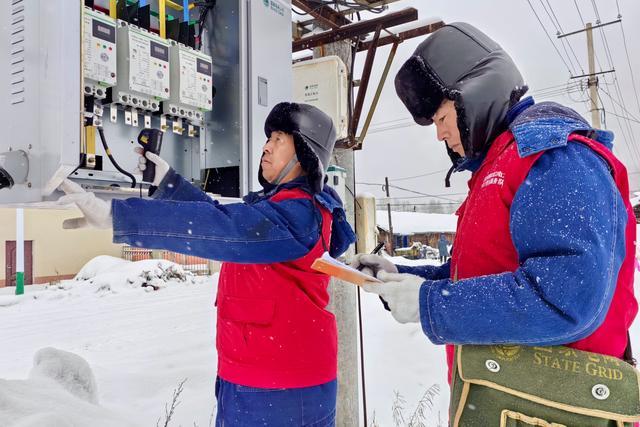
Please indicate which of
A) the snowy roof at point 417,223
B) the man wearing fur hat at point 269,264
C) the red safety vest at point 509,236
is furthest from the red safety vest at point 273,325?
the snowy roof at point 417,223

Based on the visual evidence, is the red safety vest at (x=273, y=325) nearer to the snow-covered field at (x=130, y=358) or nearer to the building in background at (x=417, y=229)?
the snow-covered field at (x=130, y=358)

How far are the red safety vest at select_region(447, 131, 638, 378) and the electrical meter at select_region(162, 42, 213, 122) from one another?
5.29 feet

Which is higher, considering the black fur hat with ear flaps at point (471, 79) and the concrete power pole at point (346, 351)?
the black fur hat with ear flaps at point (471, 79)

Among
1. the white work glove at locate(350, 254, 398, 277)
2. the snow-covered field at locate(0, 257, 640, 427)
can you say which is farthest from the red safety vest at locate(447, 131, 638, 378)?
the snow-covered field at locate(0, 257, 640, 427)

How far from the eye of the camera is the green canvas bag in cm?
90

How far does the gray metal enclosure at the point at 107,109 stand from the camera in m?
1.55

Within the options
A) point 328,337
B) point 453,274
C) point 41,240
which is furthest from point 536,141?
point 41,240

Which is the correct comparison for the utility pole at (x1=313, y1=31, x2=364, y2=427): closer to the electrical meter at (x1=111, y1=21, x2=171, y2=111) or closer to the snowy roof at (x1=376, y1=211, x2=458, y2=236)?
the electrical meter at (x1=111, y1=21, x2=171, y2=111)

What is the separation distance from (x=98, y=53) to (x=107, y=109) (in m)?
0.28

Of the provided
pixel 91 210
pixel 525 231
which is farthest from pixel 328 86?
pixel 525 231

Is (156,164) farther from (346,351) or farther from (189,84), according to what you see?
(346,351)

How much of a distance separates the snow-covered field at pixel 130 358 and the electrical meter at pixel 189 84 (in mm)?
1493

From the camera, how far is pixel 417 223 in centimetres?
3238

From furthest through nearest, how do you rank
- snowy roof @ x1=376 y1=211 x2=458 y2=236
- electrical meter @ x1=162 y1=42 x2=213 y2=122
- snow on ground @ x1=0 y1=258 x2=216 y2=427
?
snowy roof @ x1=376 y1=211 x2=458 y2=236, snow on ground @ x1=0 y1=258 x2=216 y2=427, electrical meter @ x1=162 y1=42 x2=213 y2=122
